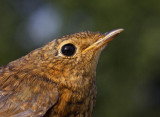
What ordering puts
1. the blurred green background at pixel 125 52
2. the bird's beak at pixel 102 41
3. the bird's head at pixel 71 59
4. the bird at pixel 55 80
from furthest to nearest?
the blurred green background at pixel 125 52 → the bird's beak at pixel 102 41 → the bird's head at pixel 71 59 → the bird at pixel 55 80

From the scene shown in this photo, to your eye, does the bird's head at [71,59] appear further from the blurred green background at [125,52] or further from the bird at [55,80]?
the blurred green background at [125,52]

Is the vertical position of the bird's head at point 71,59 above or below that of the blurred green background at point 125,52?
below

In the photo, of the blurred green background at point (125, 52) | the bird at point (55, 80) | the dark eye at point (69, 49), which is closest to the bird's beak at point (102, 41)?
the bird at point (55, 80)

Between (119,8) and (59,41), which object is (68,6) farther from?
(59,41)

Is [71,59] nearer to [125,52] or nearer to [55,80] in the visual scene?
[55,80]

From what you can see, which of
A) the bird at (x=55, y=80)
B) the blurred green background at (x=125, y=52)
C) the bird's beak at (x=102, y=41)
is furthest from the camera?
the blurred green background at (x=125, y=52)

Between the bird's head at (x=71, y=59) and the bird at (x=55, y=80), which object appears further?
the bird's head at (x=71, y=59)

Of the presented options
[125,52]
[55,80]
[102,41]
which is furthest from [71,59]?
[125,52]

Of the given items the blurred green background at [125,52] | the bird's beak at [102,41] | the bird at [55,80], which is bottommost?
the bird at [55,80]

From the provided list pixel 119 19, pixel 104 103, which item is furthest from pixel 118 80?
pixel 119 19
